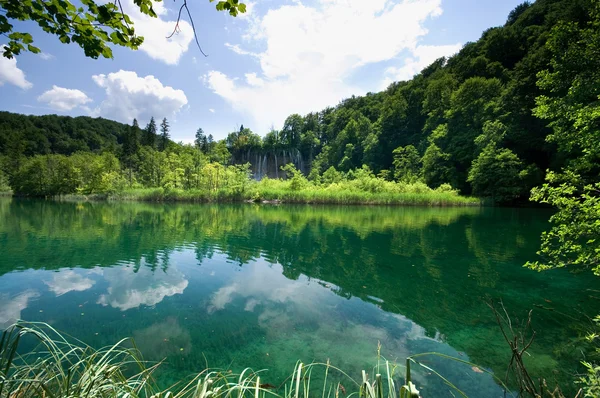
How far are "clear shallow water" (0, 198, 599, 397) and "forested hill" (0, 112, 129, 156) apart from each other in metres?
64.3

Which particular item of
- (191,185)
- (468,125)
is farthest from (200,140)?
(468,125)

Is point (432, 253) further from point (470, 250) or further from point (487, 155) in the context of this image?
point (487, 155)

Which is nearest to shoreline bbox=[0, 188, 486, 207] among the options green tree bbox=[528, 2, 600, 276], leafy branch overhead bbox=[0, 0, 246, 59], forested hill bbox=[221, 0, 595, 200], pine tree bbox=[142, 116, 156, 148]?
forested hill bbox=[221, 0, 595, 200]

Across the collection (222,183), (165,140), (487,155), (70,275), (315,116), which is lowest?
(70,275)

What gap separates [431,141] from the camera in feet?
150

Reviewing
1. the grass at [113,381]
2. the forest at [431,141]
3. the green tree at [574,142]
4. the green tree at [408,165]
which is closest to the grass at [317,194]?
the forest at [431,141]

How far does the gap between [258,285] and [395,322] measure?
3.47 m

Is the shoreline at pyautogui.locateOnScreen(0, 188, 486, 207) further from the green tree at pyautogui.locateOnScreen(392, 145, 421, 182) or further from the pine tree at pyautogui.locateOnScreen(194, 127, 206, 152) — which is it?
the pine tree at pyautogui.locateOnScreen(194, 127, 206, 152)

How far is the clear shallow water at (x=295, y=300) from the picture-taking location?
4375mm

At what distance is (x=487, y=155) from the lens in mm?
32969

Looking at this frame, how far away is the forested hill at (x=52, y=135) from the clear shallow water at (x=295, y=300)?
64.3 metres

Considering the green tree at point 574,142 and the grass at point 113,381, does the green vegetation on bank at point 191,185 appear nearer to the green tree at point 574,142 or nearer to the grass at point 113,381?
the green tree at point 574,142

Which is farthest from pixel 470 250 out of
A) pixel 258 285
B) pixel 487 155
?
pixel 487 155

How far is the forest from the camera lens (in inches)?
1251
